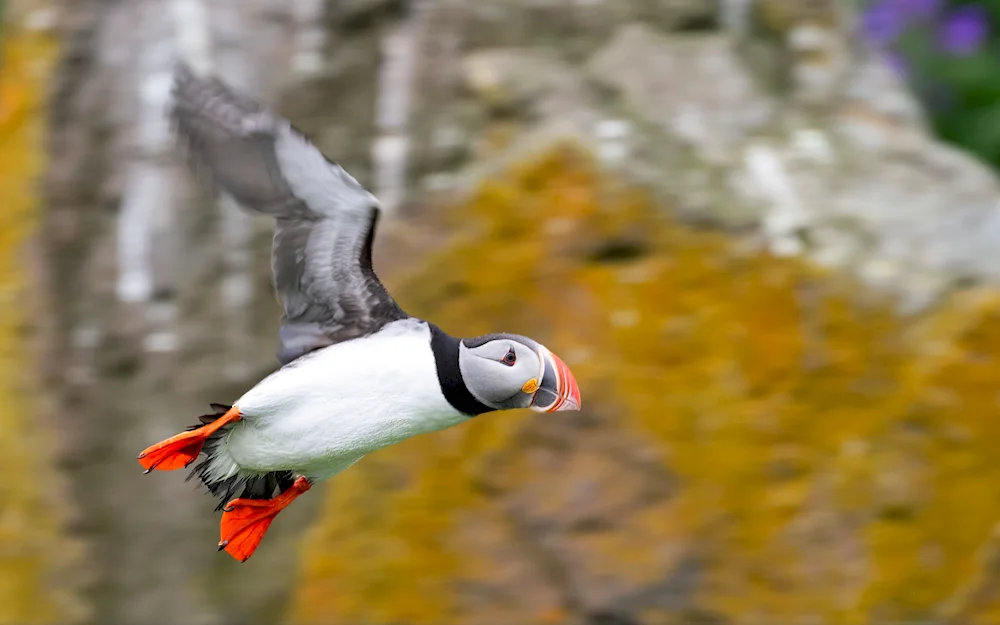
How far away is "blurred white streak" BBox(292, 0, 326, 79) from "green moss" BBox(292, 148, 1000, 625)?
0.98 metres

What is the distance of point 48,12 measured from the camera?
203 inches

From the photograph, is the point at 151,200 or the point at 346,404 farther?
the point at 151,200

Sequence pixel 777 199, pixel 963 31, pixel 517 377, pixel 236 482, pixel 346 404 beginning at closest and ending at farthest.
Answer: pixel 517 377, pixel 346 404, pixel 236 482, pixel 777 199, pixel 963 31

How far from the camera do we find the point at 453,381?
9.25ft

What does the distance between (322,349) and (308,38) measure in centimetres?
246

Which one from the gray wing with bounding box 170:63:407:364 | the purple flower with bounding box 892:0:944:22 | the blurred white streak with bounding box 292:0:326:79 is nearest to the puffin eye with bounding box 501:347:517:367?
the gray wing with bounding box 170:63:407:364

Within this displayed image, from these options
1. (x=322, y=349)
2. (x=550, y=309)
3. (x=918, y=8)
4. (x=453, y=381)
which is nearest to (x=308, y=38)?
(x=550, y=309)

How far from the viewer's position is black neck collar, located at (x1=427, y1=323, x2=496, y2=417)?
281cm

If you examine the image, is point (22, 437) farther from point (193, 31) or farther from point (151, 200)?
point (193, 31)

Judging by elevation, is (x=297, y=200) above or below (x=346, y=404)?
above

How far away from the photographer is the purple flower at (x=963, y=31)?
6.10 m

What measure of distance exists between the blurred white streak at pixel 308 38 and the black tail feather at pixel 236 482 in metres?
2.21

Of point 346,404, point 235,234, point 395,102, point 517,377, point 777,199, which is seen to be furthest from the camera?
point 395,102

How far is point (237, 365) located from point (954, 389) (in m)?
2.76
